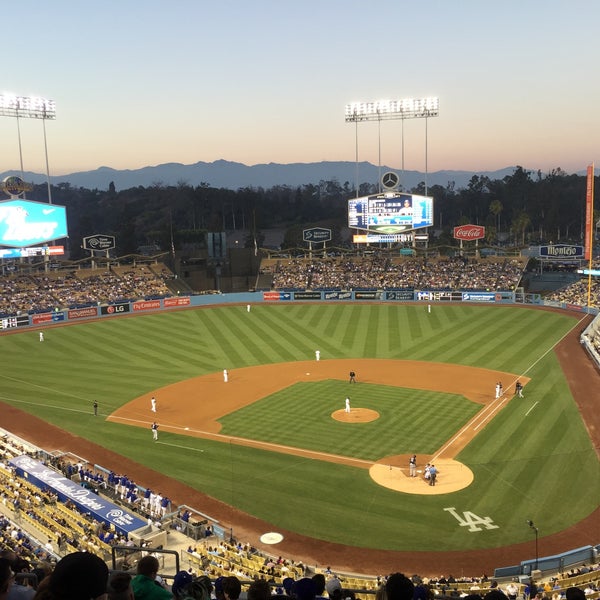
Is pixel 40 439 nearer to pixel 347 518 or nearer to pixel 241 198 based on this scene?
pixel 347 518

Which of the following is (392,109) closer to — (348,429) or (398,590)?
(348,429)

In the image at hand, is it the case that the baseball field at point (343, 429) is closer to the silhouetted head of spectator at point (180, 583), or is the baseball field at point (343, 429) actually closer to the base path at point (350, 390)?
the base path at point (350, 390)

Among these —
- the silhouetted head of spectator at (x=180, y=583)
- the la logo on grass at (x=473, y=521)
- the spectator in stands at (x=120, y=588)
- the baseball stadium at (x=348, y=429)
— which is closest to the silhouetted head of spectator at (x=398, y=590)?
the spectator in stands at (x=120, y=588)

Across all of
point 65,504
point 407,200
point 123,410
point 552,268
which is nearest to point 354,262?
point 407,200

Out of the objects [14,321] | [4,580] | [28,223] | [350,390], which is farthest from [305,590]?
[28,223]

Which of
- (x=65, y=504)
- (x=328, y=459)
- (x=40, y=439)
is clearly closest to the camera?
(x=65, y=504)

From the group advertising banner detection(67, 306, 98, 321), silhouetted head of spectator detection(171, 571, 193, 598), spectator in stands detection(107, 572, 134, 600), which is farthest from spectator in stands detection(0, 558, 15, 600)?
advertising banner detection(67, 306, 98, 321)

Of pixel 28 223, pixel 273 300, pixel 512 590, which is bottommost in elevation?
pixel 273 300
